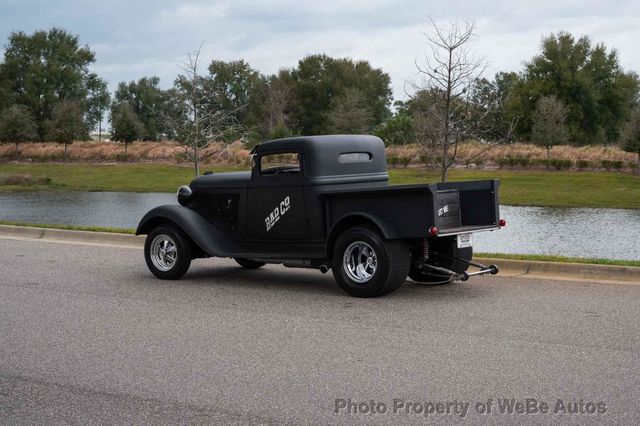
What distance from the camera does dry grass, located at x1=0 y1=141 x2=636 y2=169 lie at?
4156 cm

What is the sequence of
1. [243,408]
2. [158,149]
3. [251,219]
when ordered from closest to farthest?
[243,408] → [251,219] → [158,149]

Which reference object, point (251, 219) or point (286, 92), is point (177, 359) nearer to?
point (251, 219)

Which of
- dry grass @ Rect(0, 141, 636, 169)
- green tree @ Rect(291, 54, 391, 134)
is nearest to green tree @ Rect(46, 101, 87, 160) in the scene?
dry grass @ Rect(0, 141, 636, 169)

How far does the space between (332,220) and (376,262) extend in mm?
849

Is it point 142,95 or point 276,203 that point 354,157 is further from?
point 142,95

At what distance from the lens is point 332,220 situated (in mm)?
9883

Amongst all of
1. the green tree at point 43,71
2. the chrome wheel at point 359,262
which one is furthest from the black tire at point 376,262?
the green tree at point 43,71

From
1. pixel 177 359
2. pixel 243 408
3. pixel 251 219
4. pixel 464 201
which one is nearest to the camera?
pixel 243 408

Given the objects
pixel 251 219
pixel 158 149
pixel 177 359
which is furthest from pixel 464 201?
pixel 158 149

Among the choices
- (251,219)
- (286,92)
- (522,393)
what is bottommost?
(522,393)

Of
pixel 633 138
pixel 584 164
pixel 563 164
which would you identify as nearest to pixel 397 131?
pixel 563 164

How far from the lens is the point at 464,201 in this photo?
990 centimetres

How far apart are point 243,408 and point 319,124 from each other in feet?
231

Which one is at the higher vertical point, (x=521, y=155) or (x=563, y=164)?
(x=521, y=155)
